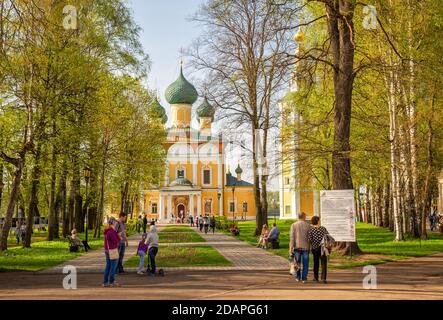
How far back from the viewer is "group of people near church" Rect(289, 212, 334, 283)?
41.0 ft

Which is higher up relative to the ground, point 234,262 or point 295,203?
point 295,203

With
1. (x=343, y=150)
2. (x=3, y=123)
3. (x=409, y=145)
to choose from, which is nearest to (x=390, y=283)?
(x=343, y=150)

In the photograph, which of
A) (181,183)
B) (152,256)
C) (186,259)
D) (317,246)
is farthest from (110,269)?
(181,183)

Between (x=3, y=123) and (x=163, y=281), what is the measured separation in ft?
34.5

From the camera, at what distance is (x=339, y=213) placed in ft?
54.4

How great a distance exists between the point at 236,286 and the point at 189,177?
6406 cm

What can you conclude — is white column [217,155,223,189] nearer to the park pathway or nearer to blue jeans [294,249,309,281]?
the park pathway

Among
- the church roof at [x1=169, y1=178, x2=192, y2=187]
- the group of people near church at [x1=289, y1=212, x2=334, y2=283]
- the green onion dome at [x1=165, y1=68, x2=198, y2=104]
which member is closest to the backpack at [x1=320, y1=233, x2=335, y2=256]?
the group of people near church at [x1=289, y1=212, x2=334, y2=283]

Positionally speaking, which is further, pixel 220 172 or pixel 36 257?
pixel 220 172

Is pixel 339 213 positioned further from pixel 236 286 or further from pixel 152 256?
pixel 152 256

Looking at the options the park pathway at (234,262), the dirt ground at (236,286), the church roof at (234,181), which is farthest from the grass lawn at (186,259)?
the church roof at (234,181)

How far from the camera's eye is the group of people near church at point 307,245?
12.5 meters

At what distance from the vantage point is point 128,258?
20.0 meters

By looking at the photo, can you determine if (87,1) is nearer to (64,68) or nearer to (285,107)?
(64,68)
